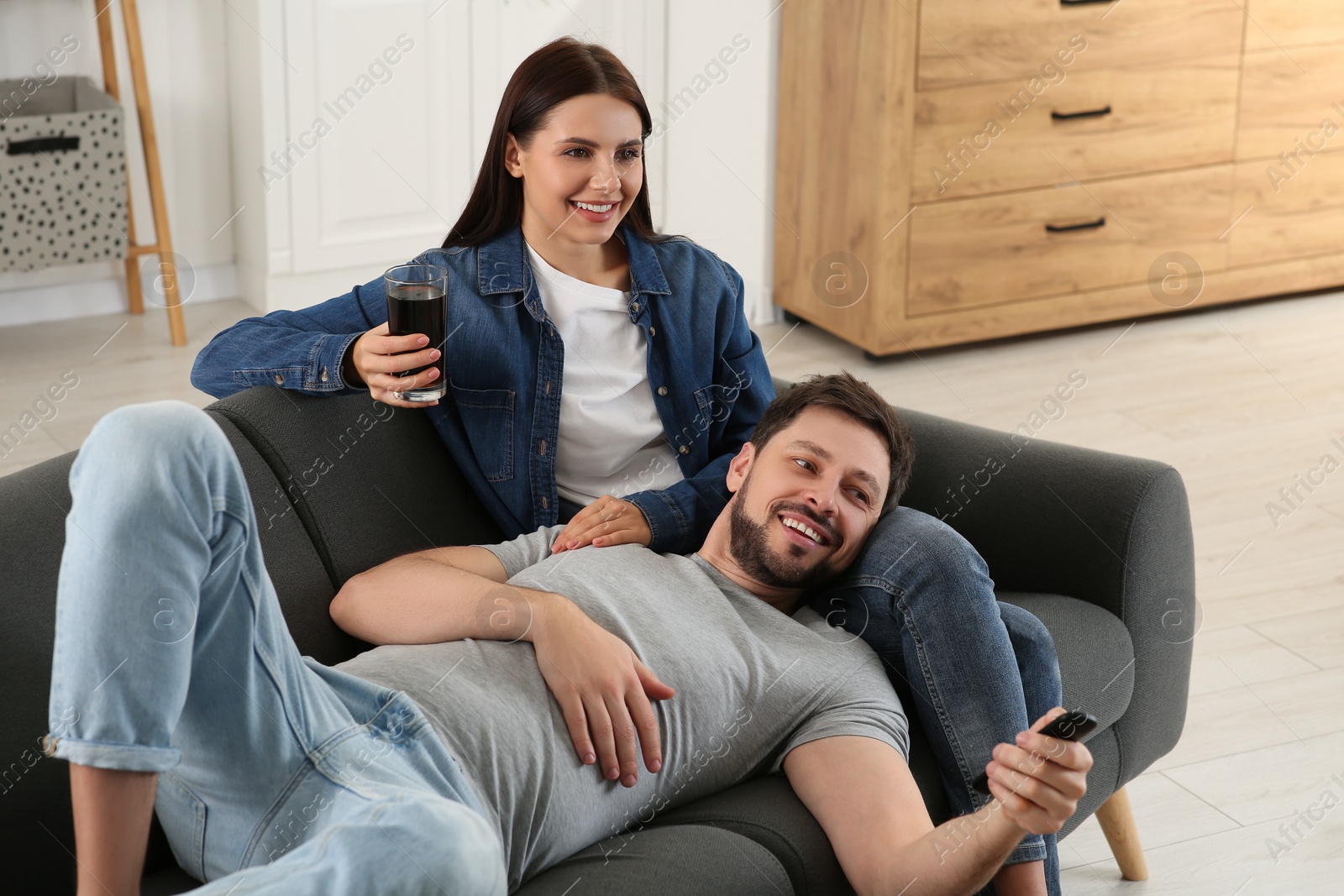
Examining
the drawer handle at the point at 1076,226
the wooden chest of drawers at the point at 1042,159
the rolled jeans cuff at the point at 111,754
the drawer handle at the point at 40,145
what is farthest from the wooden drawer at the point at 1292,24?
the rolled jeans cuff at the point at 111,754

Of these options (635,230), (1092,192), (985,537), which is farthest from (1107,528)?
(1092,192)

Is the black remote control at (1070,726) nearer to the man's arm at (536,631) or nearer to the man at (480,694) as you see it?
the man at (480,694)

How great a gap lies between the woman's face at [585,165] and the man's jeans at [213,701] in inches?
30.7

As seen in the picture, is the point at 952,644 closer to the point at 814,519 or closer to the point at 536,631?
the point at 814,519

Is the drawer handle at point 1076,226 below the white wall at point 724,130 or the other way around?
below

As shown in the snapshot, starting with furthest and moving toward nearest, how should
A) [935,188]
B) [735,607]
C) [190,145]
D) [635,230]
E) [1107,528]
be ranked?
[190,145], [935,188], [635,230], [1107,528], [735,607]

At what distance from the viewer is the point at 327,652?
62.4 inches

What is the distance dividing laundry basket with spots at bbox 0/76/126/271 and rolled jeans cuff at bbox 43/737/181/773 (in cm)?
275

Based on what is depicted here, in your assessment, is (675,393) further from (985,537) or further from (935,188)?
(935,188)

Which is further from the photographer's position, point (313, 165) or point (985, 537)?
point (313, 165)

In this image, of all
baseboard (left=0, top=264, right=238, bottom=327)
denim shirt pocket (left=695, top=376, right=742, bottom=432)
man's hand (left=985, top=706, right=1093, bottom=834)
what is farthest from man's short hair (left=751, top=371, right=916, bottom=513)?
baseboard (left=0, top=264, right=238, bottom=327)

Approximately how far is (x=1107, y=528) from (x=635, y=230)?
75cm

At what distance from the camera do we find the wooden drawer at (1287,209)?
405 cm

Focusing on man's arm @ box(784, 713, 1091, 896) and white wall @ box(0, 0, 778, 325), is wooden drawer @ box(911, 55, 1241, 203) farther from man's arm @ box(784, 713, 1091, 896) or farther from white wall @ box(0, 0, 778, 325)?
man's arm @ box(784, 713, 1091, 896)
